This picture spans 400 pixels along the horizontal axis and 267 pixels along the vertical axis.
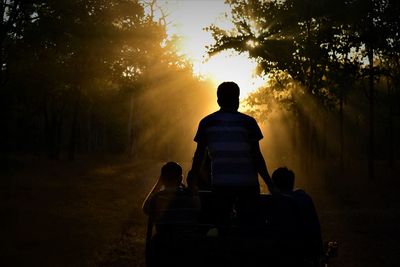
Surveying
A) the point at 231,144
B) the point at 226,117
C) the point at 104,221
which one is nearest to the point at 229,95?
the point at 226,117

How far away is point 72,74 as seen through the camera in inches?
1489

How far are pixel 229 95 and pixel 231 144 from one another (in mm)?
562

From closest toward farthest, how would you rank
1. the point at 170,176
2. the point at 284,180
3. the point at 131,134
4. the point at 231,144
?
the point at 231,144, the point at 284,180, the point at 170,176, the point at 131,134

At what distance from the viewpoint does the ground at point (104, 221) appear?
952 cm

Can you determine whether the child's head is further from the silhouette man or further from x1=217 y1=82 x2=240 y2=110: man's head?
x1=217 y1=82 x2=240 y2=110: man's head

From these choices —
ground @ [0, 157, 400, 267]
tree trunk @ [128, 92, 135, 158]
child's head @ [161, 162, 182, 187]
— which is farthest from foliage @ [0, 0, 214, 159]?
child's head @ [161, 162, 182, 187]

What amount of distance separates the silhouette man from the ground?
4.72 m

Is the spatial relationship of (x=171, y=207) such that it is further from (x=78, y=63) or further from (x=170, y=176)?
(x=78, y=63)

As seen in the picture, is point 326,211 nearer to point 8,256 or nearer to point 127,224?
point 127,224

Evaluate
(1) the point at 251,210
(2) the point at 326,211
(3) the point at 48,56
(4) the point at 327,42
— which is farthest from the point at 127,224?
(3) the point at 48,56

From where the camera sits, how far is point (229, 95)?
5.05m

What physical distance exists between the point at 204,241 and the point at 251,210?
972 mm

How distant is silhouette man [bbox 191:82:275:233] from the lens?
4730 mm

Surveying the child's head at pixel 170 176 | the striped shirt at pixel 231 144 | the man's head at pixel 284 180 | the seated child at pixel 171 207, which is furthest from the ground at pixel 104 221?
the striped shirt at pixel 231 144
